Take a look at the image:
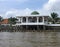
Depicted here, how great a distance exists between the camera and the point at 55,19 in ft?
212

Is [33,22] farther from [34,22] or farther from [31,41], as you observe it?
[31,41]

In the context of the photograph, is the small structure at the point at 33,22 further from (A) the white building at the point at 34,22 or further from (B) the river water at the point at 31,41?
(B) the river water at the point at 31,41

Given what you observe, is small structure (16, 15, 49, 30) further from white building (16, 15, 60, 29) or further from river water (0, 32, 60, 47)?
river water (0, 32, 60, 47)

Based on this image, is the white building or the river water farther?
the white building

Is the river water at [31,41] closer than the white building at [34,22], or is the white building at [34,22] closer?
the river water at [31,41]

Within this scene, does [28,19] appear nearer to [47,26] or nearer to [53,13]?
[47,26]

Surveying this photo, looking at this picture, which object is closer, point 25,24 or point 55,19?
point 25,24

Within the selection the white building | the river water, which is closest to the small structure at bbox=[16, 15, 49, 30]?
the white building

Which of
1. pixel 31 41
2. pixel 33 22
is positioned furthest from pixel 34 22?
pixel 31 41

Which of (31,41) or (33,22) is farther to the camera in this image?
(33,22)

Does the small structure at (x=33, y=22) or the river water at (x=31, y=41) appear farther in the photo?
the small structure at (x=33, y=22)

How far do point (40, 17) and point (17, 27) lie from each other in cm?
638

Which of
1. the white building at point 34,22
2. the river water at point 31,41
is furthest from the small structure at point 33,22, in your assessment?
the river water at point 31,41

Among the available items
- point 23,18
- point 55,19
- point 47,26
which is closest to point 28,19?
point 23,18
